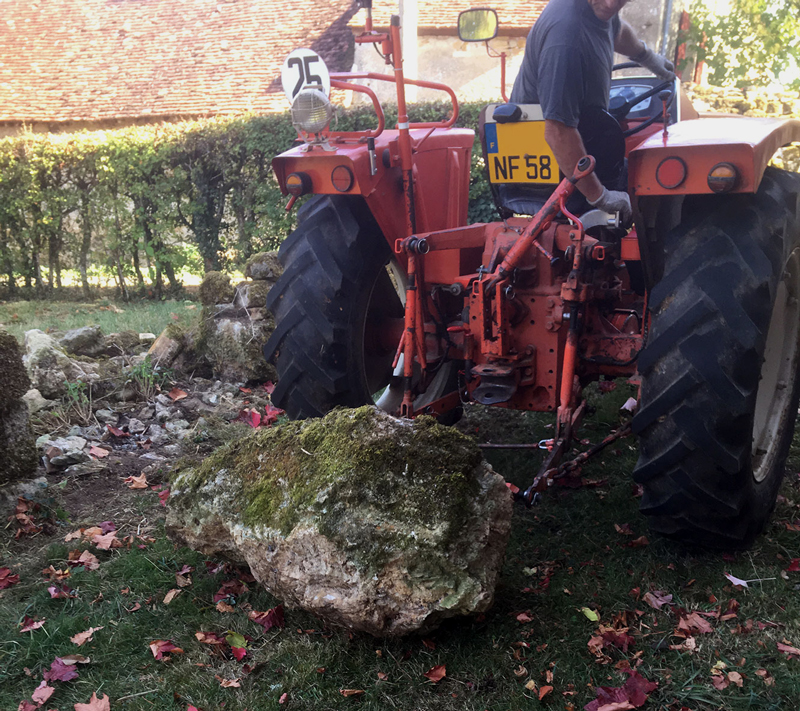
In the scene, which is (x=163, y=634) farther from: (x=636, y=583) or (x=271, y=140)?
(x=271, y=140)

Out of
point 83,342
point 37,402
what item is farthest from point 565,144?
point 83,342

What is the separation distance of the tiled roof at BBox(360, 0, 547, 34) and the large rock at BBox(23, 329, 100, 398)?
12305 millimetres

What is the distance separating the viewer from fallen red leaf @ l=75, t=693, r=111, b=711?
236 cm

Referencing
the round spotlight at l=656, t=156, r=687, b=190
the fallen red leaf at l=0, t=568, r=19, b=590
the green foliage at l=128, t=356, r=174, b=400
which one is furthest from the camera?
the green foliage at l=128, t=356, r=174, b=400

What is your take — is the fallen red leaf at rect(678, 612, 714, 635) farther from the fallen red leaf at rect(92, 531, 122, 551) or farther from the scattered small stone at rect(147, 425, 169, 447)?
the scattered small stone at rect(147, 425, 169, 447)

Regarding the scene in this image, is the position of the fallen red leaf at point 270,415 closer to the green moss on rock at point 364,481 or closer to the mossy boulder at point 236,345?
the mossy boulder at point 236,345

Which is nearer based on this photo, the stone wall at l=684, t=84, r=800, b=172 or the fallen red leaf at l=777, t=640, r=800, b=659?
the fallen red leaf at l=777, t=640, r=800, b=659

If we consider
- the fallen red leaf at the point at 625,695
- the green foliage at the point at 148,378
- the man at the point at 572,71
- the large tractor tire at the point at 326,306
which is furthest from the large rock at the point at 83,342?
the fallen red leaf at the point at 625,695

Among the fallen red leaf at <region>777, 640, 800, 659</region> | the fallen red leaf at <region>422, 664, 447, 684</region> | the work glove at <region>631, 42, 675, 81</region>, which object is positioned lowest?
the fallen red leaf at <region>422, 664, 447, 684</region>

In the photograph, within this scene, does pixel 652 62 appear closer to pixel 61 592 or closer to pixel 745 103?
pixel 61 592

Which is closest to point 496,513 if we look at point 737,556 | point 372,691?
point 372,691

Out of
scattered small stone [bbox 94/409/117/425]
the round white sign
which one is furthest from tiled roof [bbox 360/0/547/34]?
the round white sign

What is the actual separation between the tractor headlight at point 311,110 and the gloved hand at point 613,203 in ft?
3.90

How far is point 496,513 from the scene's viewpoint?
2541mm
